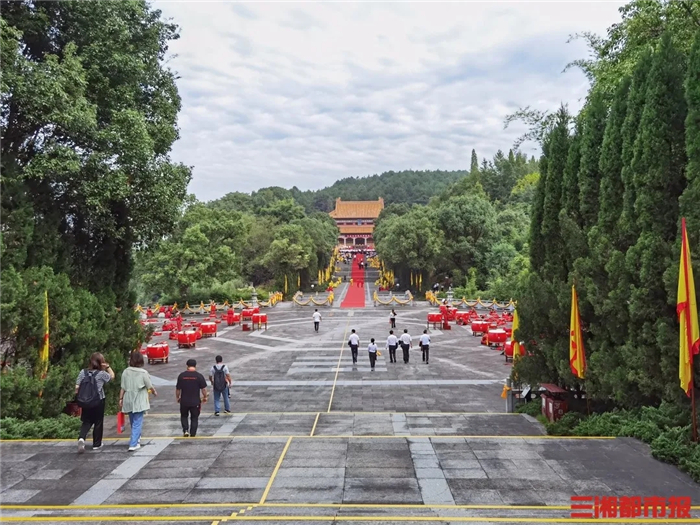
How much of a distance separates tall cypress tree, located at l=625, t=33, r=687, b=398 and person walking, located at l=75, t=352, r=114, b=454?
24.3 feet

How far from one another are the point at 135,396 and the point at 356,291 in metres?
48.5

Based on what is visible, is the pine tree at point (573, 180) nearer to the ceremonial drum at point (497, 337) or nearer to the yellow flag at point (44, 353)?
the yellow flag at point (44, 353)

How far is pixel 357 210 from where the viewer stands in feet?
342

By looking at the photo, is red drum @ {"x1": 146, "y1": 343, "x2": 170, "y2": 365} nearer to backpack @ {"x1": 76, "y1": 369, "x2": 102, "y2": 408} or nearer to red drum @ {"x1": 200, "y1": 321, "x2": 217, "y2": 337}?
red drum @ {"x1": 200, "y1": 321, "x2": 217, "y2": 337}

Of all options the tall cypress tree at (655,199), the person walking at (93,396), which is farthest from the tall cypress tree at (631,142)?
the person walking at (93,396)

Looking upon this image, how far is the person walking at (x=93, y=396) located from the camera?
7.23 m

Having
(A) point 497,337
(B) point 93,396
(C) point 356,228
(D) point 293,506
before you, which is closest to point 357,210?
(C) point 356,228

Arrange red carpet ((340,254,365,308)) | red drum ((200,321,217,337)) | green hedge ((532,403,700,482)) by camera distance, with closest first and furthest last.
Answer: green hedge ((532,403,700,482)) → red drum ((200,321,217,337)) → red carpet ((340,254,365,308))

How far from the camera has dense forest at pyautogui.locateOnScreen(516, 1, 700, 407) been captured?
779 centimetres

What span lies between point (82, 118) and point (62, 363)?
4248mm

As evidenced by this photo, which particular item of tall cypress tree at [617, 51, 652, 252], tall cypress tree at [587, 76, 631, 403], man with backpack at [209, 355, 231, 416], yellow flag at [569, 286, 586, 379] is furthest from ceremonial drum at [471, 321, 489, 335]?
man with backpack at [209, 355, 231, 416]

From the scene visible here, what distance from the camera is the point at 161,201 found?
11.1 metres

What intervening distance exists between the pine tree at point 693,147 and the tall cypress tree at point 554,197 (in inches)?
159

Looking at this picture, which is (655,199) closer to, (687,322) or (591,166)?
(687,322)
